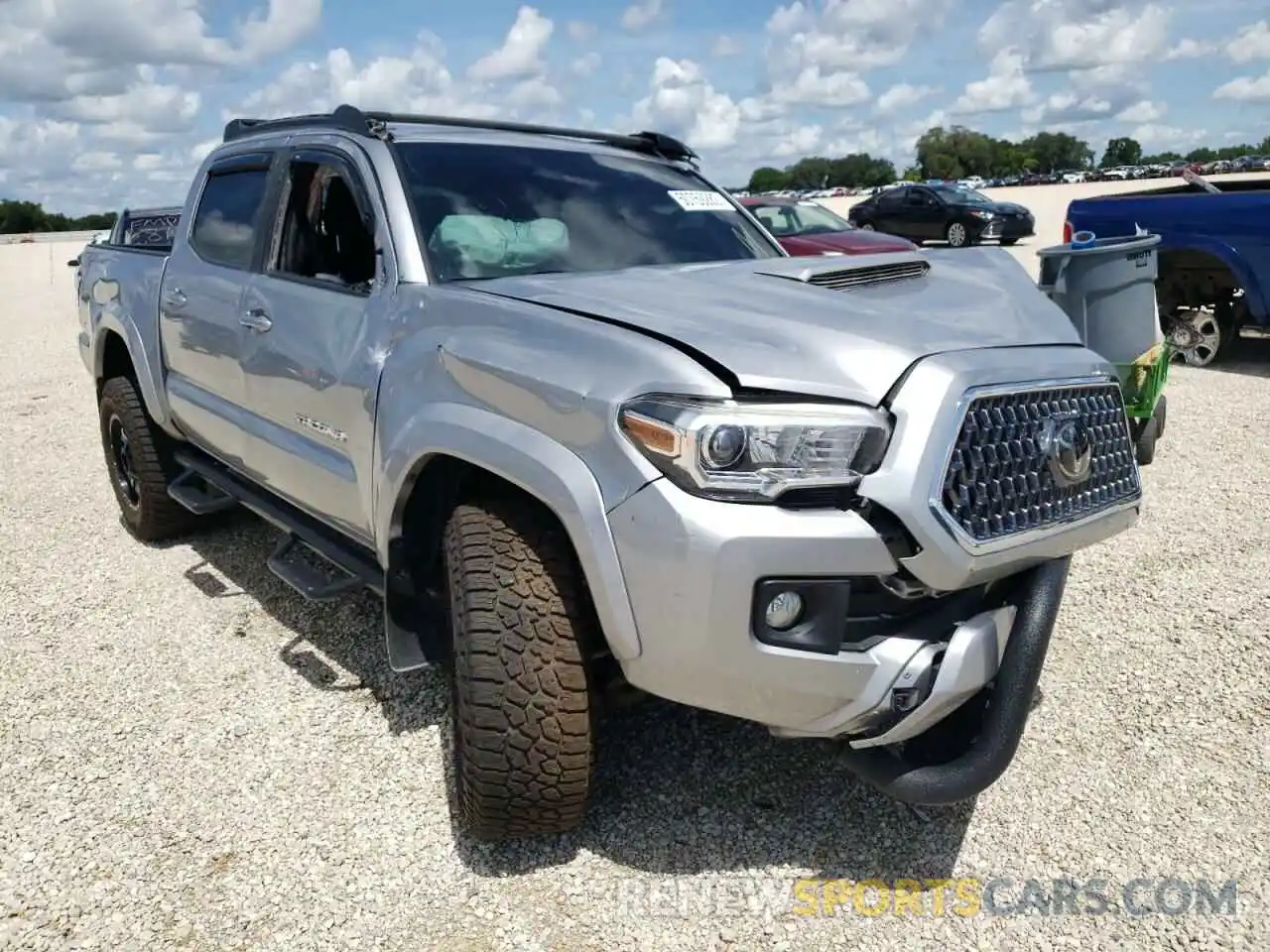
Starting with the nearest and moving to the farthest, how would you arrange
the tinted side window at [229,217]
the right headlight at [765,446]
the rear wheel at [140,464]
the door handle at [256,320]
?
the right headlight at [765,446], the door handle at [256,320], the tinted side window at [229,217], the rear wheel at [140,464]

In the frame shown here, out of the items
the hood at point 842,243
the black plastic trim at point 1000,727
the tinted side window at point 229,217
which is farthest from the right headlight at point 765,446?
the hood at point 842,243

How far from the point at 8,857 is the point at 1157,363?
19.2 ft

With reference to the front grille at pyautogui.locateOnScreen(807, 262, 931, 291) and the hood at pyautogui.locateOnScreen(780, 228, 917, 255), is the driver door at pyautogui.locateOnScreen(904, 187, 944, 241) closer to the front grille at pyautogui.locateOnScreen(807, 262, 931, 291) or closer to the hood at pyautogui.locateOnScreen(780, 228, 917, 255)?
the hood at pyautogui.locateOnScreen(780, 228, 917, 255)

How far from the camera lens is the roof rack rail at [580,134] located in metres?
3.85

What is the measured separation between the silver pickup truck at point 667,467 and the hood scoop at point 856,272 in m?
0.01

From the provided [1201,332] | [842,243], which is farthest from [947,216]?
[1201,332]

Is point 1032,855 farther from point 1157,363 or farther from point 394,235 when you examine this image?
point 1157,363

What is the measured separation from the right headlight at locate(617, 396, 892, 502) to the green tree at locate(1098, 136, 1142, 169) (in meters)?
126

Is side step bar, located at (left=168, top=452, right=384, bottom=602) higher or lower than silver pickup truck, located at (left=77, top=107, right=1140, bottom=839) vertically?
lower

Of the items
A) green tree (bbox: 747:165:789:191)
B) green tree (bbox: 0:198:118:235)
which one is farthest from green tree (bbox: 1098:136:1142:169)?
green tree (bbox: 0:198:118:235)

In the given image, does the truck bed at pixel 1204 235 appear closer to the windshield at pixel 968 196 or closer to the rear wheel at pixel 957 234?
the rear wheel at pixel 957 234

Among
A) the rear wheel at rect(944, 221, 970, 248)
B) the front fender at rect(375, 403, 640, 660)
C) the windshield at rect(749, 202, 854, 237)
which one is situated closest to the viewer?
the front fender at rect(375, 403, 640, 660)

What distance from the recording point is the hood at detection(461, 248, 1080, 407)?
2328 mm

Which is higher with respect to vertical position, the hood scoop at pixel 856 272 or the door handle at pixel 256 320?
the hood scoop at pixel 856 272
